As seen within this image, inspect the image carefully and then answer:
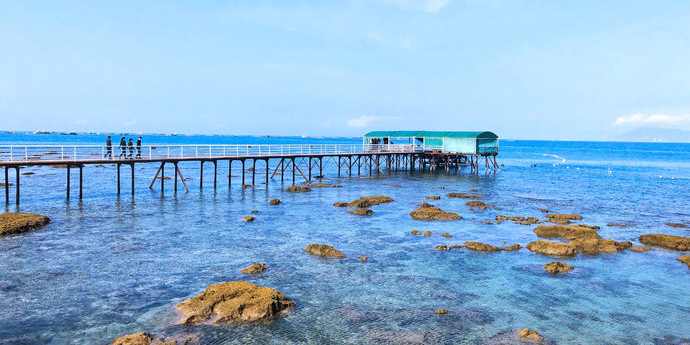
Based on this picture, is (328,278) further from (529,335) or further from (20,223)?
(20,223)

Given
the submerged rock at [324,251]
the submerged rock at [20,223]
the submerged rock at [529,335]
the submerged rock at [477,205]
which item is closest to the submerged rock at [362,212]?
the submerged rock at [477,205]

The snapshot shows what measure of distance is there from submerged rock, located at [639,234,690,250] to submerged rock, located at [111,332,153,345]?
23.3 meters

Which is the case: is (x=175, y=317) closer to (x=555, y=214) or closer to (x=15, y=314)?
(x=15, y=314)

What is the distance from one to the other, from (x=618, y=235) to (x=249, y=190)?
28454 mm

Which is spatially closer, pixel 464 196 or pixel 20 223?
pixel 20 223

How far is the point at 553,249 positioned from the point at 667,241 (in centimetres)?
664

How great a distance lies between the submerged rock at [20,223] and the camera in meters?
23.6

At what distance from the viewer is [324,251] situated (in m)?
21.4

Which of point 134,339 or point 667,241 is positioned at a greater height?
point 667,241

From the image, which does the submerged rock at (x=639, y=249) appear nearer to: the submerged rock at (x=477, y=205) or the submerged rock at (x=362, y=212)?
the submerged rock at (x=477, y=205)

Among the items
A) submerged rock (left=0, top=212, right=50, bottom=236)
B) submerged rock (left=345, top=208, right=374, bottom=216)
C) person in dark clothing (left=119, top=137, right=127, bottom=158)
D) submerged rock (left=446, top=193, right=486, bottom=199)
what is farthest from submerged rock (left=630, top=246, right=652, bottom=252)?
person in dark clothing (left=119, top=137, right=127, bottom=158)

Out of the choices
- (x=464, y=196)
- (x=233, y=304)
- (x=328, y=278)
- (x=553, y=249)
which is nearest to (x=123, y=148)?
(x=328, y=278)

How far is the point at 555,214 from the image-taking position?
3203 cm

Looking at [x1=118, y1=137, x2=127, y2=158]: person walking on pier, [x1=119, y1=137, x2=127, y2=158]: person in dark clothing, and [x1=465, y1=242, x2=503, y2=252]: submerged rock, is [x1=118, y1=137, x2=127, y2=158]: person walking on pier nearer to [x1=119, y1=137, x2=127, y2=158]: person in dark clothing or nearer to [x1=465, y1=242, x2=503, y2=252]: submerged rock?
[x1=119, y1=137, x2=127, y2=158]: person in dark clothing
